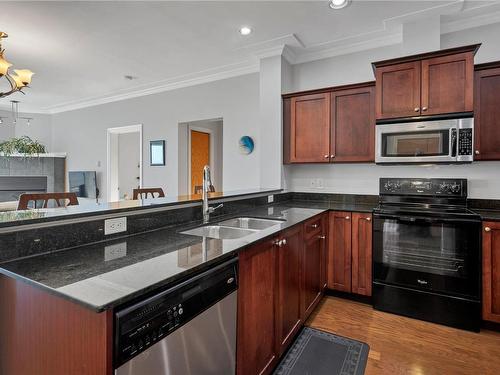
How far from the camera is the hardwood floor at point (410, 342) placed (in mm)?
1904

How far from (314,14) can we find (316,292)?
2.57m

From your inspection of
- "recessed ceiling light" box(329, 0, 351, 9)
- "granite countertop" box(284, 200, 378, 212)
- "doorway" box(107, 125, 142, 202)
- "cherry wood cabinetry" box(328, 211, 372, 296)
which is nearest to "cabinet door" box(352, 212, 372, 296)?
→ "cherry wood cabinetry" box(328, 211, 372, 296)

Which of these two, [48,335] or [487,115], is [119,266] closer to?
[48,335]

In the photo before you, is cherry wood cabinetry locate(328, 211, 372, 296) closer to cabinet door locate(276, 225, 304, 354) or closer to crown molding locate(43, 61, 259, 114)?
cabinet door locate(276, 225, 304, 354)

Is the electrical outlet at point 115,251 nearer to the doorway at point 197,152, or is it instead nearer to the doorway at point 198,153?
the doorway at point 197,152

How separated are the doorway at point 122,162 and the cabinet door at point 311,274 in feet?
13.3

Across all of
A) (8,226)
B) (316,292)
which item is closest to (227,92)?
(316,292)

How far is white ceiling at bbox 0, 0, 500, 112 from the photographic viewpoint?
8.55 feet

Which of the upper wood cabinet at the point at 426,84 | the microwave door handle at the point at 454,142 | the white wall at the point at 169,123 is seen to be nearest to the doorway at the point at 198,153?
the white wall at the point at 169,123

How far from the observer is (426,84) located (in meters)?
2.59

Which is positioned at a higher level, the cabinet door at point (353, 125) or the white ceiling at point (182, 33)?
the white ceiling at point (182, 33)

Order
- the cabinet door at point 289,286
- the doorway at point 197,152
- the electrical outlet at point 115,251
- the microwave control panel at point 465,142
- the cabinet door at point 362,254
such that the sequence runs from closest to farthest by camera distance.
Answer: the electrical outlet at point 115,251 → the cabinet door at point 289,286 → the microwave control panel at point 465,142 → the cabinet door at point 362,254 → the doorway at point 197,152

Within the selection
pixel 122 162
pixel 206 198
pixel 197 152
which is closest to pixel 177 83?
pixel 197 152

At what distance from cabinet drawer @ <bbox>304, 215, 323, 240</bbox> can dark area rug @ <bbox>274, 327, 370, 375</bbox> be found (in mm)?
770
